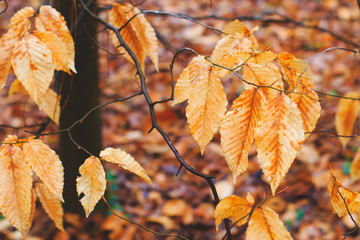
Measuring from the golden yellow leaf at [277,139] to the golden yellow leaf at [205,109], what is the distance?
7 cm

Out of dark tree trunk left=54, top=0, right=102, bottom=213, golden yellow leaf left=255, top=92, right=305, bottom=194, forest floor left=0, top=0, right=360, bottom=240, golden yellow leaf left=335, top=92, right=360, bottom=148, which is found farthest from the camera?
forest floor left=0, top=0, right=360, bottom=240

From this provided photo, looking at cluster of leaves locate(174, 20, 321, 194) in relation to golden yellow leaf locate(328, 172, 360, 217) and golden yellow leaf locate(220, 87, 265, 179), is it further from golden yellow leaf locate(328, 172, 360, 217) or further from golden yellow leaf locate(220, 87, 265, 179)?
golden yellow leaf locate(328, 172, 360, 217)

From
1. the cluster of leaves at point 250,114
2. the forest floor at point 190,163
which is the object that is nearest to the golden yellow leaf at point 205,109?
the cluster of leaves at point 250,114

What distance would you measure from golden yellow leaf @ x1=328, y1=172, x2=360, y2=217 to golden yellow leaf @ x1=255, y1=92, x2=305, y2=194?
18 cm

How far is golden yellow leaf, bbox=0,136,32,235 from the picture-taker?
528mm

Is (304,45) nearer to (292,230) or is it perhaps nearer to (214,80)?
(292,230)

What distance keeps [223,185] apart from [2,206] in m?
1.45

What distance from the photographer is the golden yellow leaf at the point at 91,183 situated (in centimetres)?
57

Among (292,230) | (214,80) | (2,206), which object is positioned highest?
(214,80)

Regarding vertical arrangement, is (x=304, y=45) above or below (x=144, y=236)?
above

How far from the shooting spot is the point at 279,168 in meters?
0.47

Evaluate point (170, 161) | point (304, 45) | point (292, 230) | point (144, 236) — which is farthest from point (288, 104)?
point (304, 45)

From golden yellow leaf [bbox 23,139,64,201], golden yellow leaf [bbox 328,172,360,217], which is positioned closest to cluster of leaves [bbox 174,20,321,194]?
golden yellow leaf [bbox 328,172,360,217]

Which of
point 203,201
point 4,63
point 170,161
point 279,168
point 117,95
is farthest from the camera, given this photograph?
point 117,95
